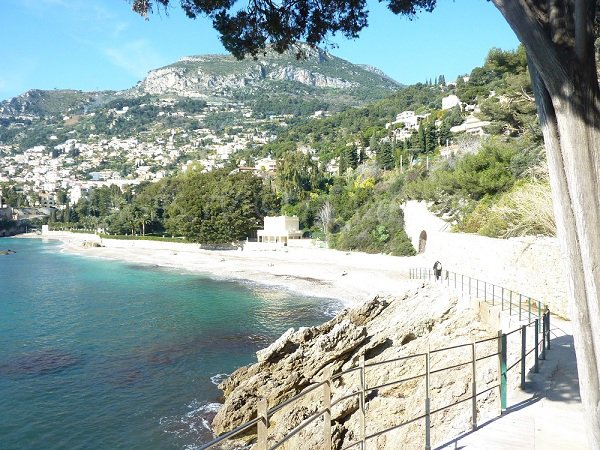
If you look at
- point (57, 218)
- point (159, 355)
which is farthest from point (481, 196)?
point (57, 218)

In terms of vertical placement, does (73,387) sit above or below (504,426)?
below

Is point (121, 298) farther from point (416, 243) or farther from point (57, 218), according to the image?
point (57, 218)

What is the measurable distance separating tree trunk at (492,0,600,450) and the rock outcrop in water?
9.98ft

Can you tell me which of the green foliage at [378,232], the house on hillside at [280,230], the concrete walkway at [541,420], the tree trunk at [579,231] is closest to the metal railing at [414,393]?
the concrete walkway at [541,420]

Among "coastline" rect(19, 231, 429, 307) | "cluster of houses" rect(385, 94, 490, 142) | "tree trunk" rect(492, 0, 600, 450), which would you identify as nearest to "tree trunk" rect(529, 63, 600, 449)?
"tree trunk" rect(492, 0, 600, 450)

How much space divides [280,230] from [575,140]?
1717 inches

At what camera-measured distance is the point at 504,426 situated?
5465 mm

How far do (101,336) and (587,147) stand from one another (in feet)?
64.5

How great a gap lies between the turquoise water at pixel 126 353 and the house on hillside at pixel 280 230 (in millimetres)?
13562

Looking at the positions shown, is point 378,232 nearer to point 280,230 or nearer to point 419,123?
point 280,230

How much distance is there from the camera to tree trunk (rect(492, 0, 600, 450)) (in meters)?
2.95

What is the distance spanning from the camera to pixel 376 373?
10.4 metres

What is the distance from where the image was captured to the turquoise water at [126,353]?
11.3 meters

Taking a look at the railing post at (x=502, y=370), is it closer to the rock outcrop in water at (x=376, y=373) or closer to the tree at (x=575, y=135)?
the rock outcrop in water at (x=376, y=373)
